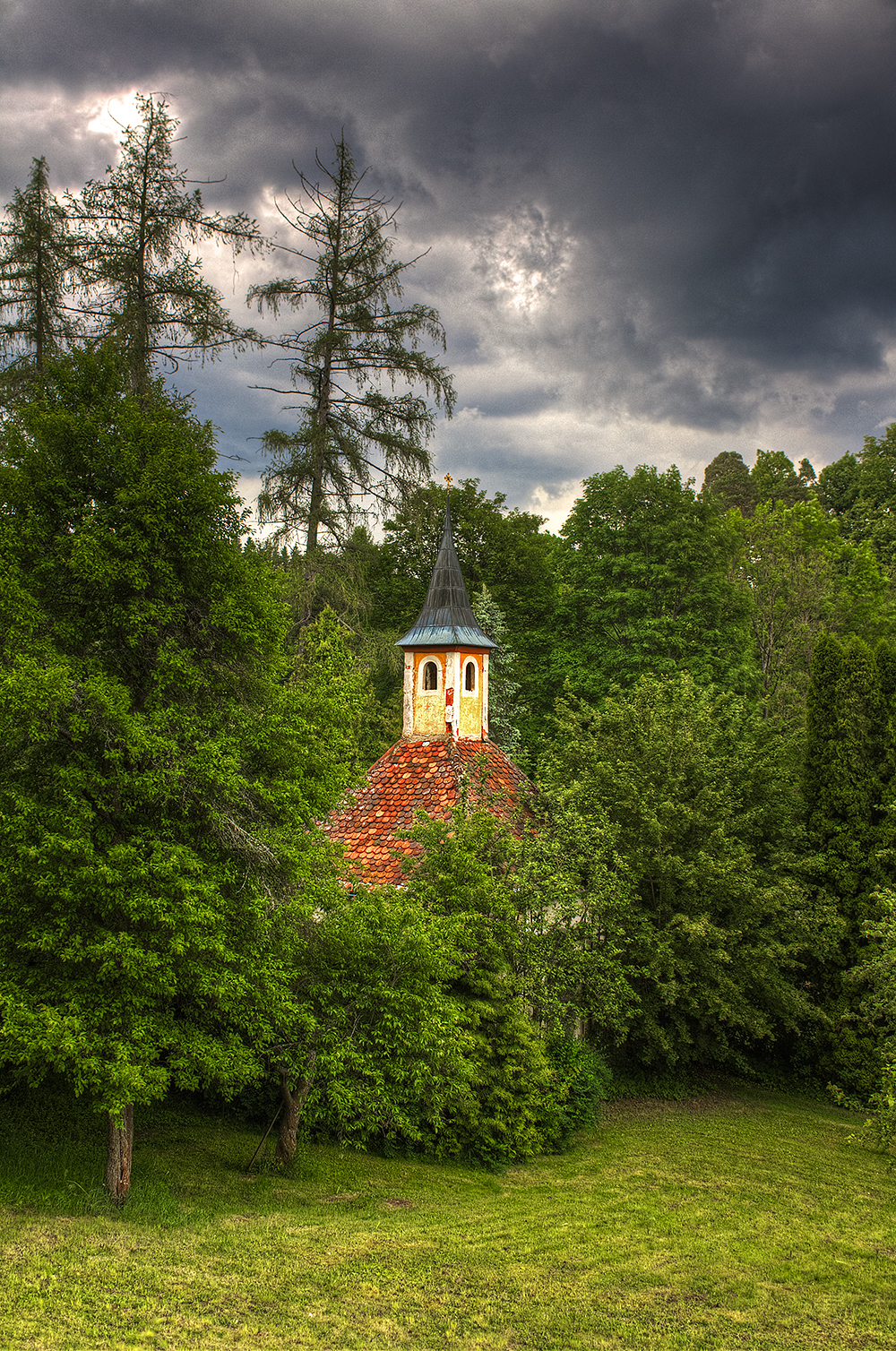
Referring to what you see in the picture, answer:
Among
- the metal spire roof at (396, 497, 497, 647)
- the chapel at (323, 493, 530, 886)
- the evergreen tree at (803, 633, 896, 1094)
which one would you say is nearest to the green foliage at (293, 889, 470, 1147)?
the chapel at (323, 493, 530, 886)

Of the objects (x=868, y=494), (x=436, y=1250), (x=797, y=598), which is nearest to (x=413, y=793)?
(x=436, y=1250)

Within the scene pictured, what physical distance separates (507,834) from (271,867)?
5.21m

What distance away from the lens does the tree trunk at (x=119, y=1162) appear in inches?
343

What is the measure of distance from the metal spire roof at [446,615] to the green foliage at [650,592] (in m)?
7.47

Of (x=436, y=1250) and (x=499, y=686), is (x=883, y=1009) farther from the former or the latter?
(x=499, y=686)

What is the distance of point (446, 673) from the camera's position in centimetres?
1781

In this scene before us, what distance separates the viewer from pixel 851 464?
42438mm

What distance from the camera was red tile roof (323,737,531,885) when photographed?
48.6ft

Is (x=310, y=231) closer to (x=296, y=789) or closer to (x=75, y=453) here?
(x=75, y=453)

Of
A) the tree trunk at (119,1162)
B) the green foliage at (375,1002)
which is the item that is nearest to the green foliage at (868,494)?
the green foliage at (375,1002)

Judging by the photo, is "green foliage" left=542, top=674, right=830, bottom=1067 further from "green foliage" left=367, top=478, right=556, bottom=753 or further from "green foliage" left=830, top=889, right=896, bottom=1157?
"green foliage" left=367, top=478, right=556, bottom=753

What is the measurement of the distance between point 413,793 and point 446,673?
2.77 m

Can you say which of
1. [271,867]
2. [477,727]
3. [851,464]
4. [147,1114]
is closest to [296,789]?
[271,867]

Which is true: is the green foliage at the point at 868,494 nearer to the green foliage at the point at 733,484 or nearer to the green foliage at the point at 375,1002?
the green foliage at the point at 733,484
